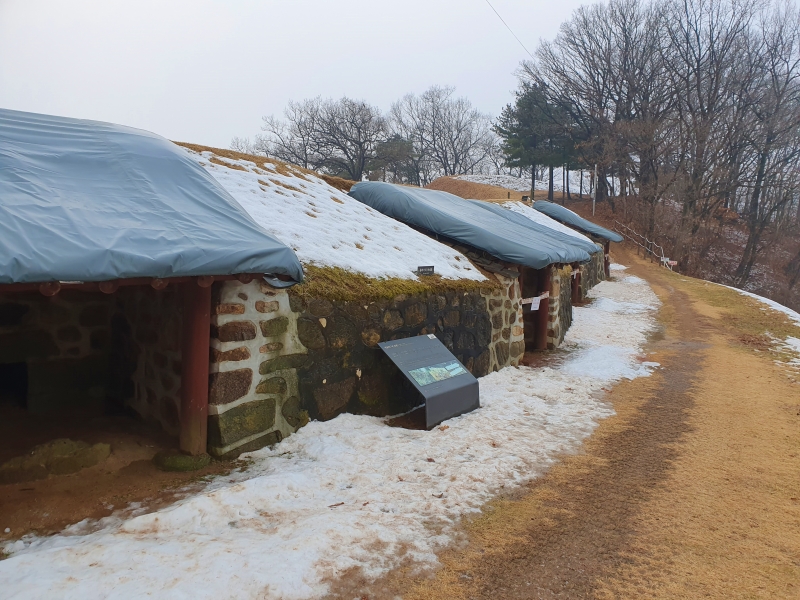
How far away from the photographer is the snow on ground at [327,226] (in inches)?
215

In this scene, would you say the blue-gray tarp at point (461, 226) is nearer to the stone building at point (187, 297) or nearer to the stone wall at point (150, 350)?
the stone building at point (187, 297)

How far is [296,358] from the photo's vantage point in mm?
4391

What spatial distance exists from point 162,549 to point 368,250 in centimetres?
404

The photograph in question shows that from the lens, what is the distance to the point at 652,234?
28.5 m

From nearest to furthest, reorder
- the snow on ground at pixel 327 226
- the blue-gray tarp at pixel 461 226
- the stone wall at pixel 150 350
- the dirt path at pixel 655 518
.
A: the dirt path at pixel 655 518, the stone wall at pixel 150 350, the snow on ground at pixel 327 226, the blue-gray tarp at pixel 461 226

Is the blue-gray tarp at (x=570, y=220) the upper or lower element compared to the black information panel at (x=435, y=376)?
upper

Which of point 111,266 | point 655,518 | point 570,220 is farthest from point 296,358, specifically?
point 570,220

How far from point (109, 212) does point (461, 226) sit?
5425 mm

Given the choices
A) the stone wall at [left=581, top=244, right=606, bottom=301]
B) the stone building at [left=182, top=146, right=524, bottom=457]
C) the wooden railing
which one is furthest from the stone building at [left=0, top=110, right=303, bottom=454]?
the wooden railing

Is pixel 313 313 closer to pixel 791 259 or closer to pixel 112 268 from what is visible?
pixel 112 268

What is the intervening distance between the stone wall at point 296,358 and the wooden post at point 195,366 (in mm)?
83

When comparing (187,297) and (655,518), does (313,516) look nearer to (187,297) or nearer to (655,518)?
(187,297)

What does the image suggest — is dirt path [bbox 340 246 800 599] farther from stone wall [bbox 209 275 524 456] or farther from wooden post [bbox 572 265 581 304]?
wooden post [bbox 572 265 581 304]

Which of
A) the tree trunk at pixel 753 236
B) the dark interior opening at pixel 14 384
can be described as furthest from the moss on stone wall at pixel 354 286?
the tree trunk at pixel 753 236
